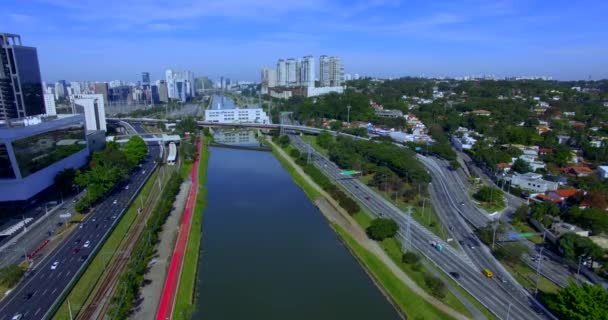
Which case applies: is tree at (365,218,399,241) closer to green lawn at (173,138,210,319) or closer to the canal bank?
the canal bank

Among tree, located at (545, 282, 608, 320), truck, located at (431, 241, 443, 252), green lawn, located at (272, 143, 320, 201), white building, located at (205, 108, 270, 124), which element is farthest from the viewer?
white building, located at (205, 108, 270, 124)

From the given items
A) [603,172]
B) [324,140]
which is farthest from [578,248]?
[324,140]

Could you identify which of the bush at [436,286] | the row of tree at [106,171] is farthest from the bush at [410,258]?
the row of tree at [106,171]

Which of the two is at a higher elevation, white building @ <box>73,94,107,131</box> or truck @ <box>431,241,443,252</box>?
white building @ <box>73,94,107,131</box>

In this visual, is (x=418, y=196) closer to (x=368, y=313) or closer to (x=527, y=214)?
(x=527, y=214)

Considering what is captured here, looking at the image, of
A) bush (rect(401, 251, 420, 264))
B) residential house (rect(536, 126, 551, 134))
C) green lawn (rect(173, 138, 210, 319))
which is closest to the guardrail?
green lawn (rect(173, 138, 210, 319))

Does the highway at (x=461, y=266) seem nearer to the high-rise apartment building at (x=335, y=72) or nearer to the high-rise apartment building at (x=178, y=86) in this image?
the high-rise apartment building at (x=335, y=72)
